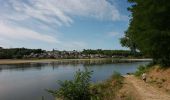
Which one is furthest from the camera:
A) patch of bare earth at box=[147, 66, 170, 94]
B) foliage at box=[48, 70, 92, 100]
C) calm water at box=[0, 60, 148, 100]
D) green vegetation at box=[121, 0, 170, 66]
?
calm water at box=[0, 60, 148, 100]

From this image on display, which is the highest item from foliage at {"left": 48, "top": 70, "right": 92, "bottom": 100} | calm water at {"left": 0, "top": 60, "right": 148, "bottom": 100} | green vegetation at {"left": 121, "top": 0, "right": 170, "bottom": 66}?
green vegetation at {"left": 121, "top": 0, "right": 170, "bottom": 66}

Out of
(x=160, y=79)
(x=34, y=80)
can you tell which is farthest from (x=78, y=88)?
(x=34, y=80)

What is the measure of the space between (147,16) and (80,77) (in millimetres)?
9600

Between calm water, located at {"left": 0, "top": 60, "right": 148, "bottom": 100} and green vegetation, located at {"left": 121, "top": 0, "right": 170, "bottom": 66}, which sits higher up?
green vegetation, located at {"left": 121, "top": 0, "right": 170, "bottom": 66}

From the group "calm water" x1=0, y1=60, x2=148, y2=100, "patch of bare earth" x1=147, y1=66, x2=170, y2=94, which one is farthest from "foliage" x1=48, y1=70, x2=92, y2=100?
"patch of bare earth" x1=147, y1=66, x2=170, y2=94

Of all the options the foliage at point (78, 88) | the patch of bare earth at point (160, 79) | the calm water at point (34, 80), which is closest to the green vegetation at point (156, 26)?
the patch of bare earth at point (160, 79)

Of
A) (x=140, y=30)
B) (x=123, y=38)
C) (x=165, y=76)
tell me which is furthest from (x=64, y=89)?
(x=123, y=38)

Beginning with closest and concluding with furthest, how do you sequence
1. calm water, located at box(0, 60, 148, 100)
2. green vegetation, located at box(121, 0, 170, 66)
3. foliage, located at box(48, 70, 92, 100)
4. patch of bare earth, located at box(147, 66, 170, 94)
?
1. foliage, located at box(48, 70, 92, 100)
2. patch of bare earth, located at box(147, 66, 170, 94)
3. green vegetation, located at box(121, 0, 170, 66)
4. calm water, located at box(0, 60, 148, 100)

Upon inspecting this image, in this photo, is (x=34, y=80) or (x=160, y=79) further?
(x=34, y=80)

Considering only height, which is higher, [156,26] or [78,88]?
[156,26]

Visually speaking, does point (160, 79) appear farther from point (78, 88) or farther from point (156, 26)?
point (78, 88)

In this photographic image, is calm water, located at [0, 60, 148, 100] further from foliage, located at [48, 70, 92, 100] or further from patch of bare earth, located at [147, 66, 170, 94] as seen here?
patch of bare earth, located at [147, 66, 170, 94]

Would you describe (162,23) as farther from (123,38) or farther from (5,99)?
(123,38)

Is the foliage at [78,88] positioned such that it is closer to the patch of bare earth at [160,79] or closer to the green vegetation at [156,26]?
the patch of bare earth at [160,79]
